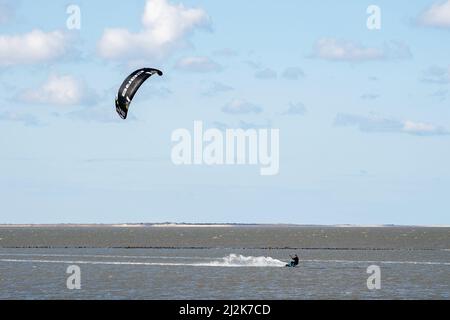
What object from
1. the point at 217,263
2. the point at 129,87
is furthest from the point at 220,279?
the point at 129,87

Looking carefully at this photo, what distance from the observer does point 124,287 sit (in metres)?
73.4

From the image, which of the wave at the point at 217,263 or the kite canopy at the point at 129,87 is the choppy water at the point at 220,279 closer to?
the wave at the point at 217,263

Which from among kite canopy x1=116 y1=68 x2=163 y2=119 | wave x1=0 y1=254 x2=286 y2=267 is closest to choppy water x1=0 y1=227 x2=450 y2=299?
wave x1=0 y1=254 x2=286 y2=267

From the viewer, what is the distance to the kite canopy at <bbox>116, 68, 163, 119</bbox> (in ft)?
195

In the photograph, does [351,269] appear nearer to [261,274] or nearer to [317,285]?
[261,274]

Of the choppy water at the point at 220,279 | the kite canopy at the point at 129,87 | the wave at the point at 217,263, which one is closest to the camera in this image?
the kite canopy at the point at 129,87

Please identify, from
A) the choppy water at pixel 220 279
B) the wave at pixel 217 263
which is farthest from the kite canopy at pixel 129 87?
the wave at pixel 217 263

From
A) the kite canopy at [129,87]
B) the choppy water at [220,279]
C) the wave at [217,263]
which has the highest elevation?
the kite canopy at [129,87]

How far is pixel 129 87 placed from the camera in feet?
198

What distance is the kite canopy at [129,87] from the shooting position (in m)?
59.5

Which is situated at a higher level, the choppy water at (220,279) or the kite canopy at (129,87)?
the kite canopy at (129,87)

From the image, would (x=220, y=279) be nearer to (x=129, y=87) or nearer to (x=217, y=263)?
(x=217, y=263)
